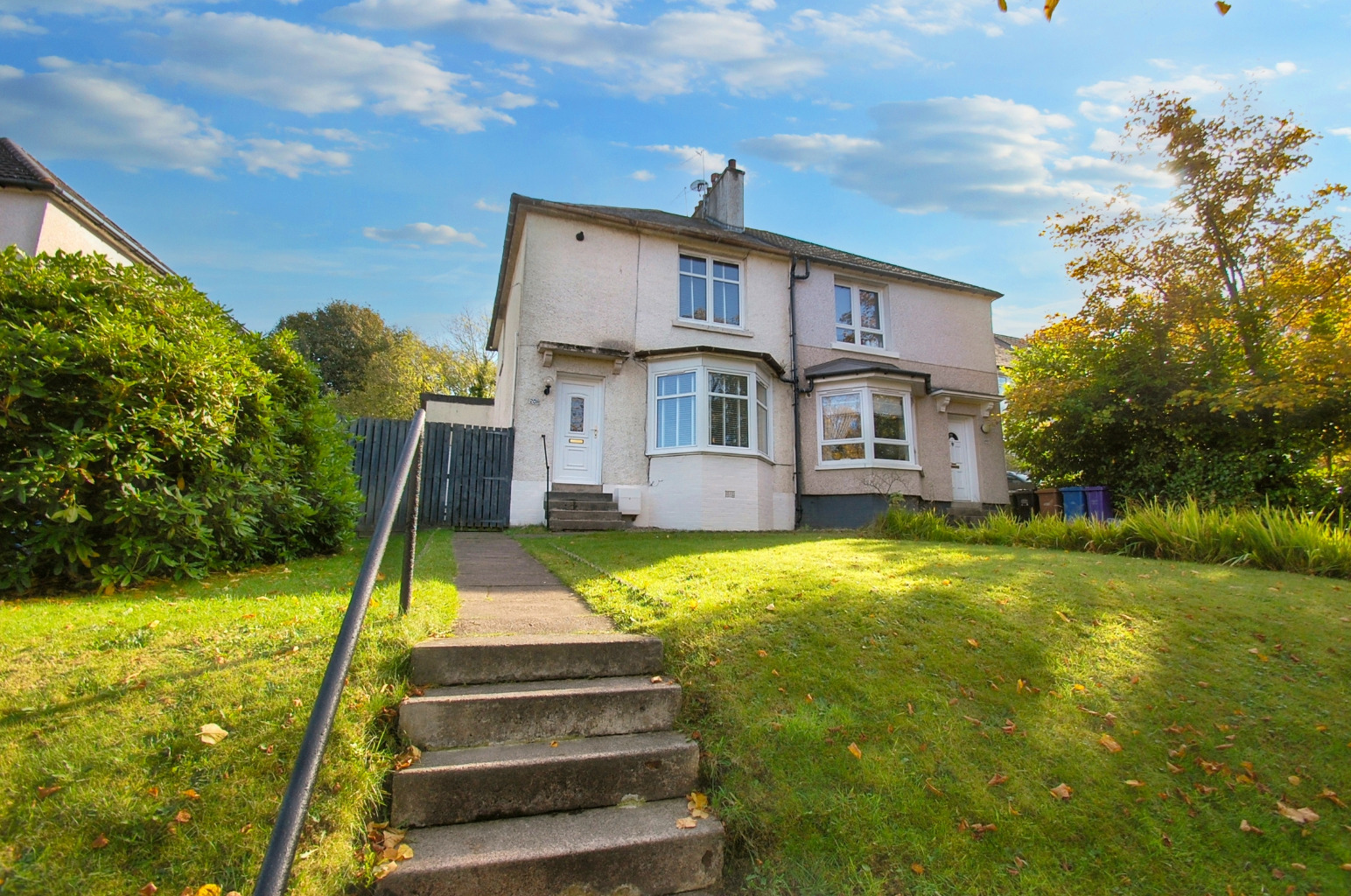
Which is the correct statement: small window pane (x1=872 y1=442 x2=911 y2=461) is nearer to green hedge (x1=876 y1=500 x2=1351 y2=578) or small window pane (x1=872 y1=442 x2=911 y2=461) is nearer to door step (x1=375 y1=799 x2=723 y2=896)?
green hedge (x1=876 y1=500 x2=1351 y2=578)

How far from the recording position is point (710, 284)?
14906 mm

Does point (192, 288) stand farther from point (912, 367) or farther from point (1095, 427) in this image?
point (1095, 427)

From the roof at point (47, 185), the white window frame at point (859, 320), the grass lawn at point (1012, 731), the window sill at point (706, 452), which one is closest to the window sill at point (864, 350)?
the white window frame at point (859, 320)

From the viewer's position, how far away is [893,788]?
273cm

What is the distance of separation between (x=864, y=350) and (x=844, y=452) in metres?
3.18

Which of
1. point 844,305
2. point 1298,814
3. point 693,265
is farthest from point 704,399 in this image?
point 1298,814

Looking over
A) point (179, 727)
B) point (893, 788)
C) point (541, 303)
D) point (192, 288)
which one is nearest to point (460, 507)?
point (541, 303)

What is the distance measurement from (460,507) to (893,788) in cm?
1085

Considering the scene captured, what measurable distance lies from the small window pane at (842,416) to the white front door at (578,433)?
17.9 ft

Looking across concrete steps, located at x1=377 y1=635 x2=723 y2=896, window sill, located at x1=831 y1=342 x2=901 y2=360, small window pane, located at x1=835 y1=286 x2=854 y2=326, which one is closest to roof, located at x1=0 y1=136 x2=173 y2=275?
concrete steps, located at x1=377 y1=635 x2=723 y2=896

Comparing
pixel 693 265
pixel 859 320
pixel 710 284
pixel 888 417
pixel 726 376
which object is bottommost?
pixel 888 417

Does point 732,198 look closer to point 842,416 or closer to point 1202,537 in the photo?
point 842,416

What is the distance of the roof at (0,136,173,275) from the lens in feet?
38.8

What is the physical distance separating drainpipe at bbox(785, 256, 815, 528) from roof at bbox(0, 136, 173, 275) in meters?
13.0
